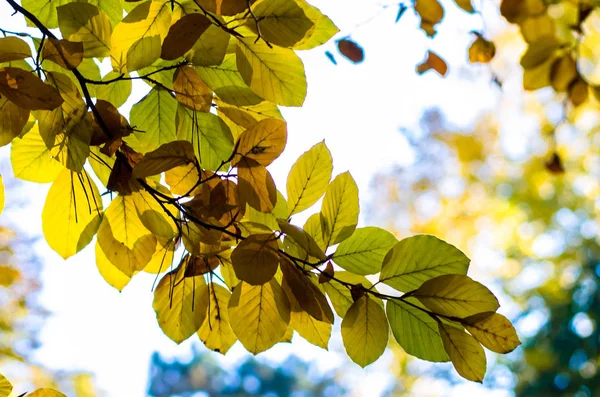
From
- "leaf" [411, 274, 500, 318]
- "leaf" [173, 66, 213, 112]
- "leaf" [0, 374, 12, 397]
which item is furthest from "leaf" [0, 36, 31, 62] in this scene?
"leaf" [411, 274, 500, 318]

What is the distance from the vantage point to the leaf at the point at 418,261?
36 centimetres

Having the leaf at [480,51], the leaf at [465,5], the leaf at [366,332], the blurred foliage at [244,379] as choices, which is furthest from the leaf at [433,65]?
the blurred foliage at [244,379]

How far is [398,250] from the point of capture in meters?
0.36

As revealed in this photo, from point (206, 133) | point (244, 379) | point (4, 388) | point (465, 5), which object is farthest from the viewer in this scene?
point (244, 379)

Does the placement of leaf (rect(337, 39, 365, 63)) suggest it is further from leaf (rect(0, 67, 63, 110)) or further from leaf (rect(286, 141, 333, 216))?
leaf (rect(0, 67, 63, 110))

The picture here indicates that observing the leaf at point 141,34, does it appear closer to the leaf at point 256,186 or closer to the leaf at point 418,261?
the leaf at point 256,186

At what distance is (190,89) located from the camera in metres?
0.40

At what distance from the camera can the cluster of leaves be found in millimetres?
345

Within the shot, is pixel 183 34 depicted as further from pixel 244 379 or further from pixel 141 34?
pixel 244 379

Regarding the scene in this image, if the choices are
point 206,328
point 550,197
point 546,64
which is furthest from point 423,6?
point 550,197

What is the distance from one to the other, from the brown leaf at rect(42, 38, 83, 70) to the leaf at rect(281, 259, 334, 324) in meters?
0.20

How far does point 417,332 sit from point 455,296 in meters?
0.04

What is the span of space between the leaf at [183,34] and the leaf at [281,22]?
0.12 feet

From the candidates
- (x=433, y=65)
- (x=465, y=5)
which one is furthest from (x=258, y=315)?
(x=433, y=65)
